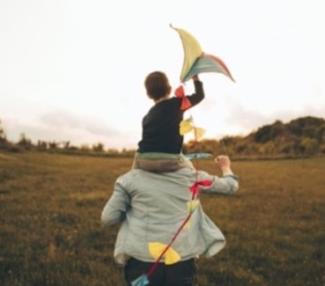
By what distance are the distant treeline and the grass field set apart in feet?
38.4

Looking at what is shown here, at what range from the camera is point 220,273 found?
744 centimetres

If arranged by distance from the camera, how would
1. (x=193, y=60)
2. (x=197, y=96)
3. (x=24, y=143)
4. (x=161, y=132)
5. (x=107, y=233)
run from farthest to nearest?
(x=24, y=143)
(x=107, y=233)
(x=161, y=132)
(x=197, y=96)
(x=193, y=60)

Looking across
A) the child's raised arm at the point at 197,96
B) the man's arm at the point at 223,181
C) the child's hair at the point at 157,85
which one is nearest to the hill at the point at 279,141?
the man's arm at the point at 223,181

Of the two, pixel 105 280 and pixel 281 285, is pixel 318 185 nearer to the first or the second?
pixel 281 285

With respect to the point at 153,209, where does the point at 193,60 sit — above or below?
above

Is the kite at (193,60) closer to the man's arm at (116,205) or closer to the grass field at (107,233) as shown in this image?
the man's arm at (116,205)

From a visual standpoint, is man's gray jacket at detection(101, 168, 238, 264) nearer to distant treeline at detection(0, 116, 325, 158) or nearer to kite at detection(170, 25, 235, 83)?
kite at detection(170, 25, 235, 83)

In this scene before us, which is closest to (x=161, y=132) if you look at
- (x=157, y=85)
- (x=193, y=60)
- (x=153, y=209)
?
(x=157, y=85)

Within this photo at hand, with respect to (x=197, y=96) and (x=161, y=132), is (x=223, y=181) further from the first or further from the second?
(x=197, y=96)

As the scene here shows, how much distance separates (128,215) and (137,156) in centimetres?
47

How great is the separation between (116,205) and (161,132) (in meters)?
0.66

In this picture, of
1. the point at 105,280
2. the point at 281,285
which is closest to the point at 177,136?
the point at 105,280

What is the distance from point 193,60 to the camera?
364cm

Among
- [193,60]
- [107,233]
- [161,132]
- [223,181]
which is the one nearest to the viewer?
[193,60]
